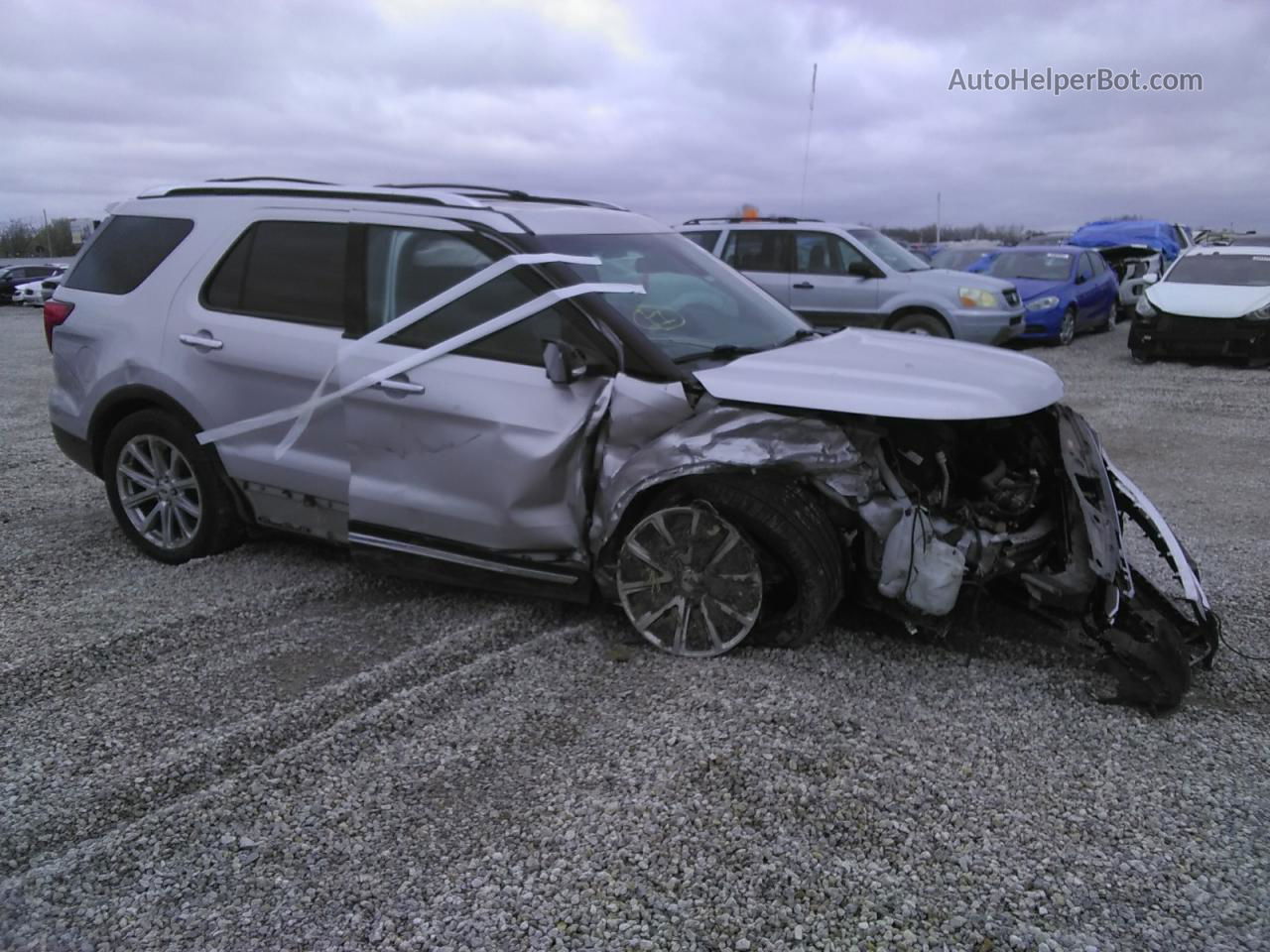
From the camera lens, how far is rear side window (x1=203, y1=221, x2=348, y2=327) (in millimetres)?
4582

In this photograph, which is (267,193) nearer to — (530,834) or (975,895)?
(530,834)

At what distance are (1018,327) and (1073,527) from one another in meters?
10.2

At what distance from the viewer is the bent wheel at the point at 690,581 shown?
12.8 feet

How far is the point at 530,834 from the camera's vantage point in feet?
9.77

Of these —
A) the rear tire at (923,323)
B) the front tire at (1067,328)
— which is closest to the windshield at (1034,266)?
the front tire at (1067,328)

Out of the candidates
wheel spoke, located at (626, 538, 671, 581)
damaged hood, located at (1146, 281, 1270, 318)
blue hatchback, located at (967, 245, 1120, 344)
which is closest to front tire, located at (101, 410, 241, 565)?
wheel spoke, located at (626, 538, 671, 581)

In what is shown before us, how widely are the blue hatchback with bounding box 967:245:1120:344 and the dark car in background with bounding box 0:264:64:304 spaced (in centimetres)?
2770

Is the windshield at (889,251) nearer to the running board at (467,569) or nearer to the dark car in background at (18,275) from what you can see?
the running board at (467,569)

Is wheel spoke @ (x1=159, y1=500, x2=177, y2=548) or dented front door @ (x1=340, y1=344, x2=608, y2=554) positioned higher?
dented front door @ (x1=340, y1=344, x2=608, y2=554)

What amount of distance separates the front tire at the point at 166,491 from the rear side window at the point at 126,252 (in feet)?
2.29

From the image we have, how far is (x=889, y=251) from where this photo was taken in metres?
12.9

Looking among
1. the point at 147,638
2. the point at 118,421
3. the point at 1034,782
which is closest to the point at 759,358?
the point at 1034,782

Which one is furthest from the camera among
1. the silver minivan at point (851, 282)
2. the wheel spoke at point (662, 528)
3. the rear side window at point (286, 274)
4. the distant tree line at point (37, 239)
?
the distant tree line at point (37, 239)

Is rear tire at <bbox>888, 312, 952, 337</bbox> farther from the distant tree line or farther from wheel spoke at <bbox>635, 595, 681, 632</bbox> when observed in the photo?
the distant tree line
